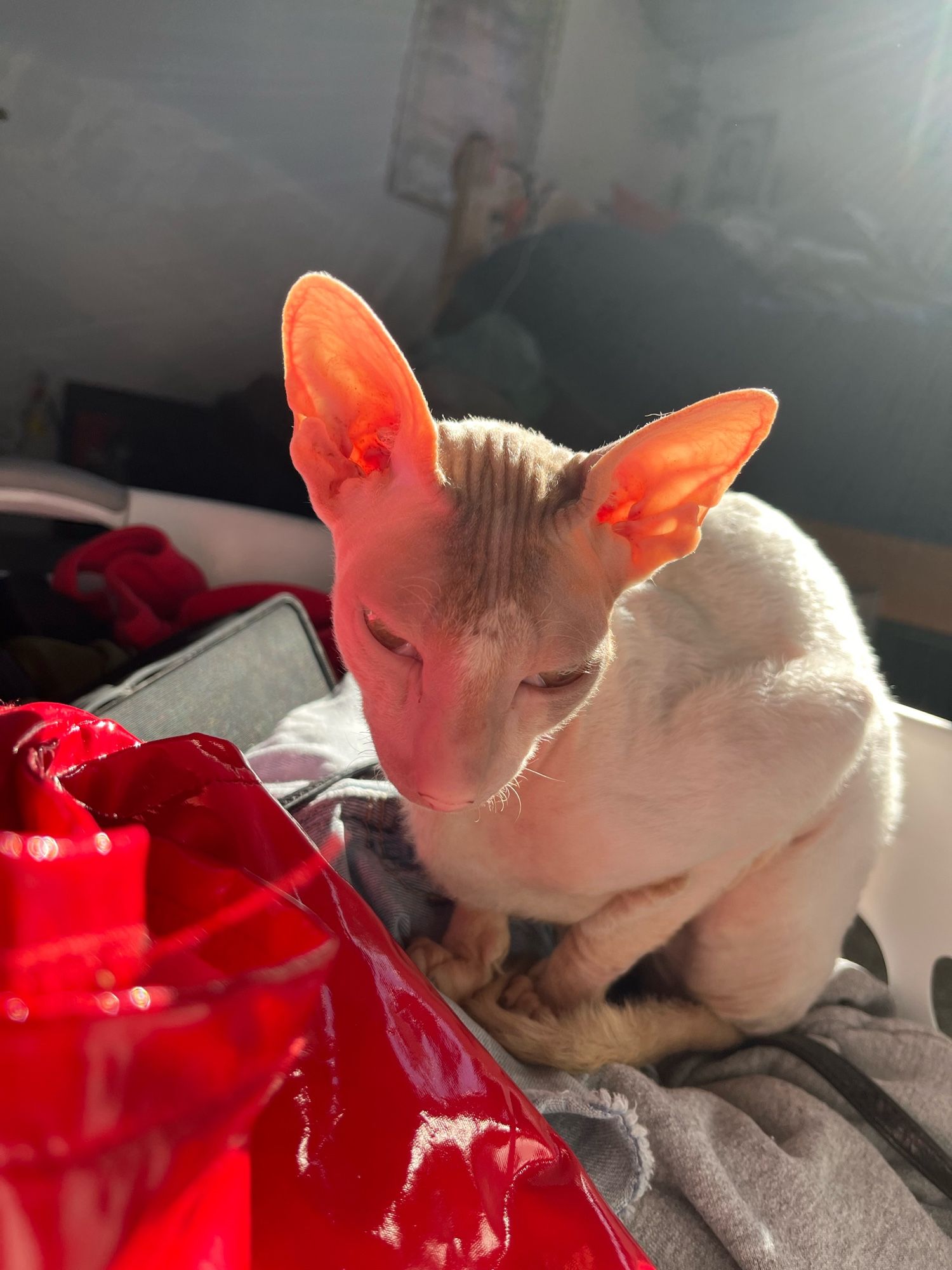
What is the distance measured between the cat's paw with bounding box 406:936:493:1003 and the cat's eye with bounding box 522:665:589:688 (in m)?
0.33

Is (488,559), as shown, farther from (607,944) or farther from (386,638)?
(607,944)

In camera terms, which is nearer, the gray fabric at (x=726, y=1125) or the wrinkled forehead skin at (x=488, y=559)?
the wrinkled forehead skin at (x=488, y=559)

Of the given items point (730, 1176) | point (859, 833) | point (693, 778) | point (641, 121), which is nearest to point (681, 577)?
point (693, 778)

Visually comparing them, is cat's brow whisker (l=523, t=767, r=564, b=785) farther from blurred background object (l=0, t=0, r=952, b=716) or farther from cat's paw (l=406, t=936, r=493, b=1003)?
blurred background object (l=0, t=0, r=952, b=716)

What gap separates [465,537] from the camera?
0.54 metres

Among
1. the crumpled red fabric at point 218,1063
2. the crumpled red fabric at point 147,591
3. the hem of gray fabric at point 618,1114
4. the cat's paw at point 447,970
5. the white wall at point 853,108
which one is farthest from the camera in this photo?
the crumpled red fabric at point 147,591

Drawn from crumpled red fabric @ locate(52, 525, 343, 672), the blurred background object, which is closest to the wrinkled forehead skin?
crumpled red fabric @ locate(52, 525, 343, 672)

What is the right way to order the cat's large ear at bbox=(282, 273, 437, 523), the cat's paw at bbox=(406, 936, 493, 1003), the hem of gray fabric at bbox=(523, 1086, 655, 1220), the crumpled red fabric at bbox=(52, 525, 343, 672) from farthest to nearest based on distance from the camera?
the crumpled red fabric at bbox=(52, 525, 343, 672), the cat's paw at bbox=(406, 936, 493, 1003), the hem of gray fabric at bbox=(523, 1086, 655, 1220), the cat's large ear at bbox=(282, 273, 437, 523)

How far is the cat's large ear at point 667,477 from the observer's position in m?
0.55

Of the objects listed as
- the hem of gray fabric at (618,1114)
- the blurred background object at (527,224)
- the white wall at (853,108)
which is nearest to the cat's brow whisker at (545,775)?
the hem of gray fabric at (618,1114)

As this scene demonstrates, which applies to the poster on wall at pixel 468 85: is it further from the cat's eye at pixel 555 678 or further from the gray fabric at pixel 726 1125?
the cat's eye at pixel 555 678

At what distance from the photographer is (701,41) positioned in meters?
1.42

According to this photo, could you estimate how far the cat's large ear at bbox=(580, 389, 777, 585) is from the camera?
21.5 inches

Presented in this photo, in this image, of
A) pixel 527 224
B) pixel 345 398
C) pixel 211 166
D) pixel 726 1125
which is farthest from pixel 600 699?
pixel 211 166
